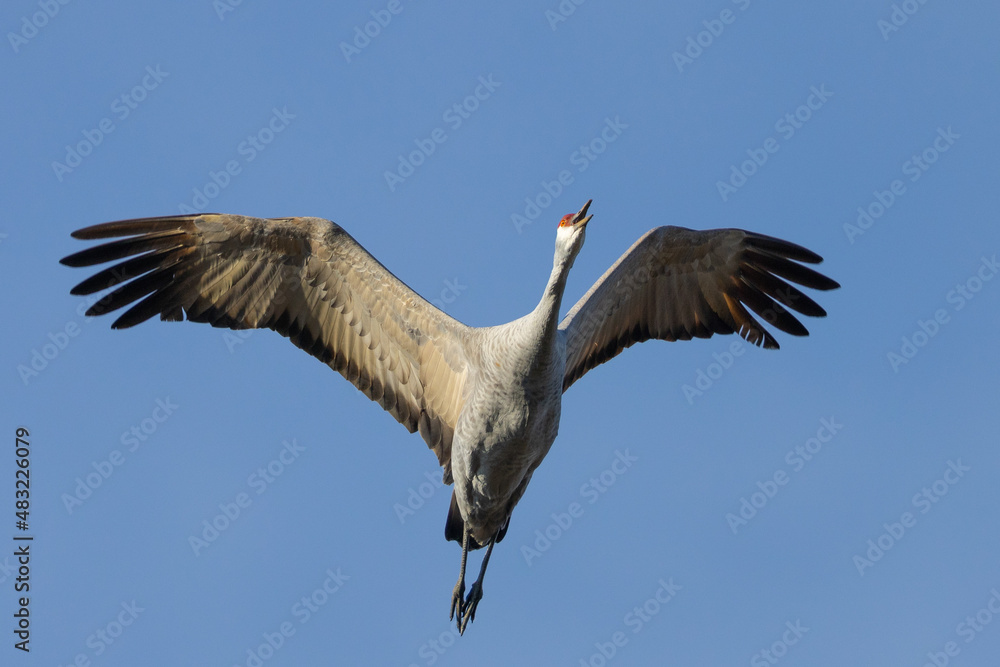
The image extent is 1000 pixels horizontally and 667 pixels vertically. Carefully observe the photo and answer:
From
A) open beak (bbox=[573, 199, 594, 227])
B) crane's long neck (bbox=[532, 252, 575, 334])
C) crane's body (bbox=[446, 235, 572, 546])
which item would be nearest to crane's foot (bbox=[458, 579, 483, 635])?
crane's body (bbox=[446, 235, 572, 546])

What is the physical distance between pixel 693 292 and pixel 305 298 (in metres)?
5.47

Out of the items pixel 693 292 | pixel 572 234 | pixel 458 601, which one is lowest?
pixel 458 601

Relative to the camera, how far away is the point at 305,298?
15.1m

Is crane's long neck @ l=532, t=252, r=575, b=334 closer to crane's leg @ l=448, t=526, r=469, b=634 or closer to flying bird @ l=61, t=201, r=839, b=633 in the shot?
flying bird @ l=61, t=201, r=839, b=633

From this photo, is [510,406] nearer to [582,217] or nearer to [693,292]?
[582,217]

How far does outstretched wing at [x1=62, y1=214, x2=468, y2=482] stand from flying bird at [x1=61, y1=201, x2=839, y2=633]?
0.02 meters

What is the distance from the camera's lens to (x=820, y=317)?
15.5 m

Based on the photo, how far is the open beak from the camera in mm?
12805

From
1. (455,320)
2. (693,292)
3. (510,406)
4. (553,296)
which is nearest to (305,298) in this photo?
(455,320)

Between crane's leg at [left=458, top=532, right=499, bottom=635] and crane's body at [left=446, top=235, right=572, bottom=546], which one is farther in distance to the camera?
crane's leg at [left=458, top=532, right=499, bottom=635]

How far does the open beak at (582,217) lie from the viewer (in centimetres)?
1280

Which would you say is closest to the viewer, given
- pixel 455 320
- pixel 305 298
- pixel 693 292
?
pixel 455 320

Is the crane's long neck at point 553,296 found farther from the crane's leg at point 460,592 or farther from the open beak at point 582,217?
the crane's leg at point 460,592

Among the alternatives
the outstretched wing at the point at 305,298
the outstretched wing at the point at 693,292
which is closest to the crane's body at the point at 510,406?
the outstretched wing at the point at 305,298
